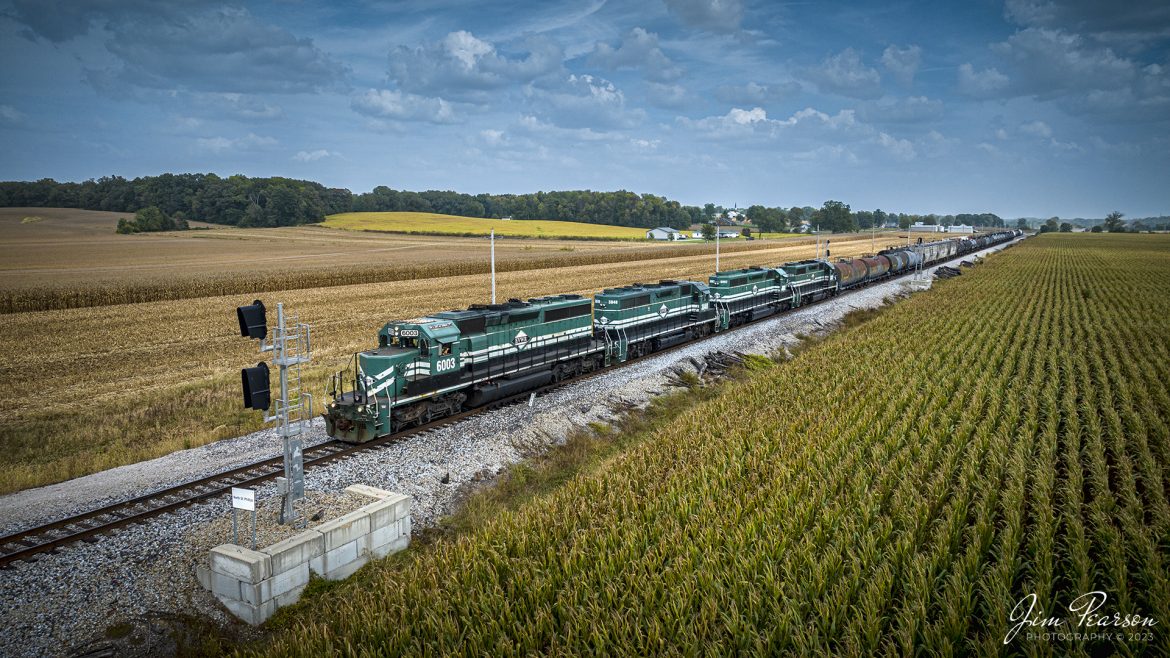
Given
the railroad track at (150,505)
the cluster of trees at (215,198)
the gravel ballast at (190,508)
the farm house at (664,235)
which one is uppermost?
the cluster of trees at (215,198)

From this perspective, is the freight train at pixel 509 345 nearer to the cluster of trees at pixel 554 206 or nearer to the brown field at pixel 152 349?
the brown field at pixel 152 349

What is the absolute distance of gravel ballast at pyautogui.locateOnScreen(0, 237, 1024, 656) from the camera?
930cm

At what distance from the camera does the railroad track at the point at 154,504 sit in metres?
10.9

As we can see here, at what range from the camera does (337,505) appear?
11375 millimetres

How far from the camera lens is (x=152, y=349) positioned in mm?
26531

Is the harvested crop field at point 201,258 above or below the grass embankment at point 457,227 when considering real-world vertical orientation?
below

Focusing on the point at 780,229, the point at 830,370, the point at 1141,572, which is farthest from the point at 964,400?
the point at 780,229

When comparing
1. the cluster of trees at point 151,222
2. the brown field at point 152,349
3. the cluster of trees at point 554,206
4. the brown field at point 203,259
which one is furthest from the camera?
the cluster of trees at point 554,206

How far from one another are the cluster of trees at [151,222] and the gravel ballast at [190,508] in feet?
308

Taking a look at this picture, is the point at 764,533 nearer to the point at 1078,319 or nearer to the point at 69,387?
the point at 69,387

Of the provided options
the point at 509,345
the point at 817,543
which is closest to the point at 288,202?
the point at 509,345

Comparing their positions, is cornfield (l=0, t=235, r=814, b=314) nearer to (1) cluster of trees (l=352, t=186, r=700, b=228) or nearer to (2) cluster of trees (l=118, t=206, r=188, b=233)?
(2) cluster of trees (l=118, t=206, r=188, b=233)

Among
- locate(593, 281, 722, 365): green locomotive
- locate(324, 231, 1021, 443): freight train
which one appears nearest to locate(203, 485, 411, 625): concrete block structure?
locate(324, 231, 1021, 443): freight train

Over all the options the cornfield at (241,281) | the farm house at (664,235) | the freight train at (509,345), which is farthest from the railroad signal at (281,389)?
the farm house at (664,235)
